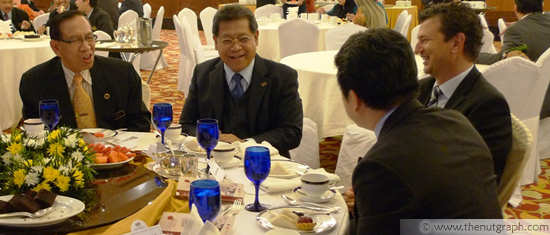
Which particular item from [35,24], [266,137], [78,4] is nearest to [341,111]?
[266,137]

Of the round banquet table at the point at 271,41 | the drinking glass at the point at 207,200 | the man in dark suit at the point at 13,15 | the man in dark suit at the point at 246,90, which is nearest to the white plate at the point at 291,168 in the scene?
the drinking glass at the point at 207,200

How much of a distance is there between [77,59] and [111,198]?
1368 millimetres

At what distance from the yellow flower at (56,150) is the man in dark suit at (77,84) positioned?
3.80ft

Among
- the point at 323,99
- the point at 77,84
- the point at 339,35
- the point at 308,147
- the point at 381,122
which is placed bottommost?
the point at 308,147

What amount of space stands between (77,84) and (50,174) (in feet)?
4.56

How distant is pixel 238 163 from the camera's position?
2152 millimetres

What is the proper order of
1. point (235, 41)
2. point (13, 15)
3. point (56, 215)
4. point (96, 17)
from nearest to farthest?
point (56, 215), point (235, 41), point (96, 17), point (13, 15)

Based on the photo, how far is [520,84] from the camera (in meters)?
3.61

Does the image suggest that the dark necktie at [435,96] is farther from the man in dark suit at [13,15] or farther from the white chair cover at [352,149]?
the man in dark suit at [13,15]

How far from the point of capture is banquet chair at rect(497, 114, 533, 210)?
2023 mm

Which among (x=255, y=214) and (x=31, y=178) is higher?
(x=31, y=178)

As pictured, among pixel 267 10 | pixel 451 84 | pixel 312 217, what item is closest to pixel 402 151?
pixel 312 217

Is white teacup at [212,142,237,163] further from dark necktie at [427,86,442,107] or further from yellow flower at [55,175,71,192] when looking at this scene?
dark necktie at [427,86,442,107]

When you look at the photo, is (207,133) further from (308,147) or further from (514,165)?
(308,147)
